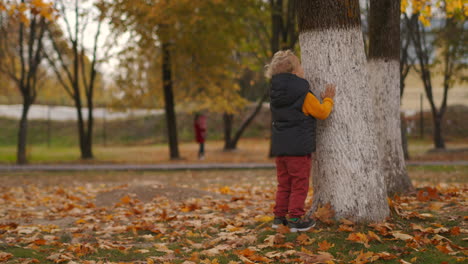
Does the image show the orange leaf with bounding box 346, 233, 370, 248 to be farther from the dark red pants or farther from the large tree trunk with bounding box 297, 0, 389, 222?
the dark red pants

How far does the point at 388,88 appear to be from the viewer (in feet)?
24.7

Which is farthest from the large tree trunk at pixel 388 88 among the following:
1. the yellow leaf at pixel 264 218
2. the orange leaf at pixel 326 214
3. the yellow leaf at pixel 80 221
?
the yellow leaf at pixel 80 221

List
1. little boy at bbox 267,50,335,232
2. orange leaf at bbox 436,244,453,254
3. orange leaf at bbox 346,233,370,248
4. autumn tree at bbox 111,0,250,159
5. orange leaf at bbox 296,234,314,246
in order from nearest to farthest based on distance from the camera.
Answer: orange leaf at bbox 436,244,453,254 < orange leaf at bbox 346,233,370,248 < orange leaf at bbox 296,234,314,246 < little boy at bbox 267,50,335,232 < autumn tree at bbox 111,0,250,159

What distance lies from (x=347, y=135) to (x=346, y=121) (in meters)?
0.15

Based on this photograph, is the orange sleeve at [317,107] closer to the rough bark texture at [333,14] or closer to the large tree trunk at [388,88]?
the rough bark texture at [333,14]

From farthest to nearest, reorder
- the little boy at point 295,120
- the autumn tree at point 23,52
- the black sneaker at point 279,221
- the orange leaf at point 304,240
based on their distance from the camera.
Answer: the autumn tree at point 23,52
the black sneaker at point 279,221
the little boy at point 295,120
the orange leaf at point 304,240

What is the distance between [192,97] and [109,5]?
5.44m

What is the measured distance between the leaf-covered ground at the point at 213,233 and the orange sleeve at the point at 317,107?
1.04m

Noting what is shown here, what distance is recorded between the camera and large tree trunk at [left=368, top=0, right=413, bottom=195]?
24.4 ft

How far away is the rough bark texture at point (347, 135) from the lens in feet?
17.5

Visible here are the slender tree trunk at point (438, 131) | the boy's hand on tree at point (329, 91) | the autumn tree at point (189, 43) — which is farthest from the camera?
the slender tree trunk at point (438, 131)

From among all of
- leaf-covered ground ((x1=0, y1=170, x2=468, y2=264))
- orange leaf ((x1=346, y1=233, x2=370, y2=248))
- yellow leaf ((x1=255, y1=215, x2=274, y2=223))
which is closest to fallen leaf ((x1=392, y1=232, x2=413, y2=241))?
leaf-covered ground ((x1=0, y1=170, x2=468, y2=264))

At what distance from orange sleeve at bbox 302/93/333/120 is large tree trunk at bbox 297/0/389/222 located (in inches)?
8.1

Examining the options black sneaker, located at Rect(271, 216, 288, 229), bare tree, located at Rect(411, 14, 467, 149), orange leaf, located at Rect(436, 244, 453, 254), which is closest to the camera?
orange leaf, located at Rect(436, 244, 453, 254)
